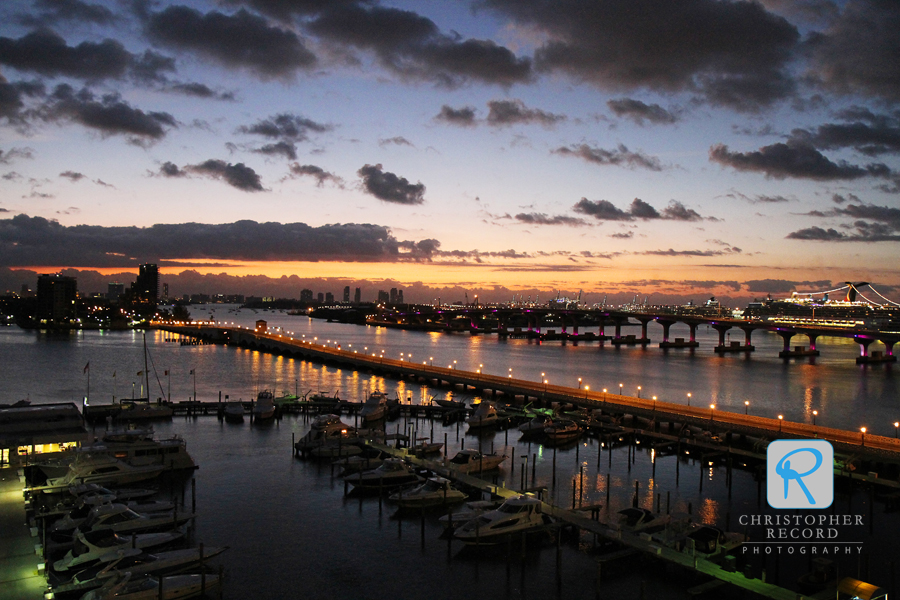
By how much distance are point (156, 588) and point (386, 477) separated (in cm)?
893

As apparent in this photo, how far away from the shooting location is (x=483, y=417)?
3225 centimetres

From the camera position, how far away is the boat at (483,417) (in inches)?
1259

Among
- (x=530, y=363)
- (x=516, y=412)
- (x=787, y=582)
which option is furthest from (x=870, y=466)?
(x=530, y=363)

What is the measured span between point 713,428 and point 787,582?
46.6ft

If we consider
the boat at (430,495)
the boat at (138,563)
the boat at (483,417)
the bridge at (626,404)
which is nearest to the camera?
the boat at (138,563)

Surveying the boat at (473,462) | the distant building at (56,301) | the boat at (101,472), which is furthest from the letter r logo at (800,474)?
the distant building at (56,301)

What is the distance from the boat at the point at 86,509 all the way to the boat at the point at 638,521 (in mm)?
12086

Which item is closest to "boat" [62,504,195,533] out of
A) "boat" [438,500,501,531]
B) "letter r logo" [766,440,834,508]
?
"boat" [438,500,501,531]

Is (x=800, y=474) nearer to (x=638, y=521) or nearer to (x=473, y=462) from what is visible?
(x=638, y=521)

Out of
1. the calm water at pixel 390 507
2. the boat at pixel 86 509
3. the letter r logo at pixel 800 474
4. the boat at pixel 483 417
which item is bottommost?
the calm water at pixel 390 507

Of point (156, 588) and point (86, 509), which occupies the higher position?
point (86, 509)

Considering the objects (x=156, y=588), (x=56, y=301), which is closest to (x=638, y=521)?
(x=156, y=588)

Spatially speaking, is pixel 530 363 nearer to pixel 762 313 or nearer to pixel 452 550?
pixel 452 550

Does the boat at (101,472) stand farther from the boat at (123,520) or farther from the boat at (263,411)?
the boat at (263,411)
